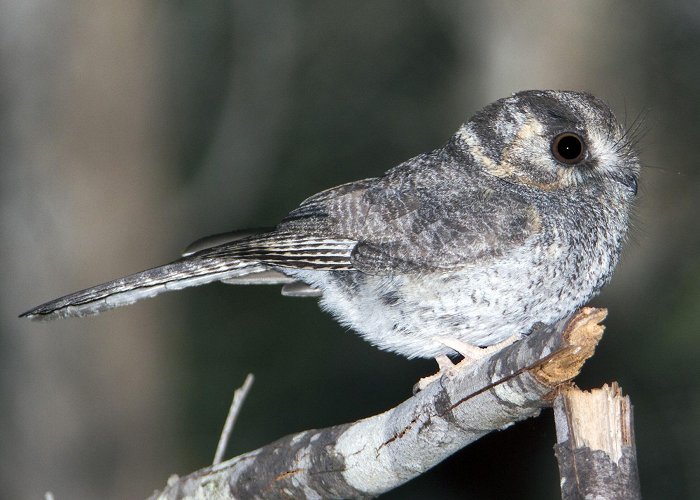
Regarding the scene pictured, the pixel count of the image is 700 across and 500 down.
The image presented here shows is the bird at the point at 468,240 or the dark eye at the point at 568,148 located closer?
the bird at the point at 468,240

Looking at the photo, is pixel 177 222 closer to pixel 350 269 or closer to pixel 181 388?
pixel 181 388

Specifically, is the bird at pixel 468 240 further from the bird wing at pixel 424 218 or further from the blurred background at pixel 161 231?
the blurred background at pixel 161 231

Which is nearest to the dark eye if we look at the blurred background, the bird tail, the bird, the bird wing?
the bird

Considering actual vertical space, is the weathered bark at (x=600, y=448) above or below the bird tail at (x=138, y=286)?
below

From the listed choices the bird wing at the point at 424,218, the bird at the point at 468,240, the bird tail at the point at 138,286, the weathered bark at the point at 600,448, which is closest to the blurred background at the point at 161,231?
the bird at the point at 468,240

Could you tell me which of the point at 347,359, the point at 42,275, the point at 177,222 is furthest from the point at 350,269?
the point at 347,359

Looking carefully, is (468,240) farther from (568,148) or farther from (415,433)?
(415,433)

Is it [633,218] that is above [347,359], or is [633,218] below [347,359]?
below

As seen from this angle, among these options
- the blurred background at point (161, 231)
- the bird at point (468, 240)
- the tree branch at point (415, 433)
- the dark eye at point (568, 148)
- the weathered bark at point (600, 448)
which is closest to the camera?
the weathered bark at point (600, 448)
